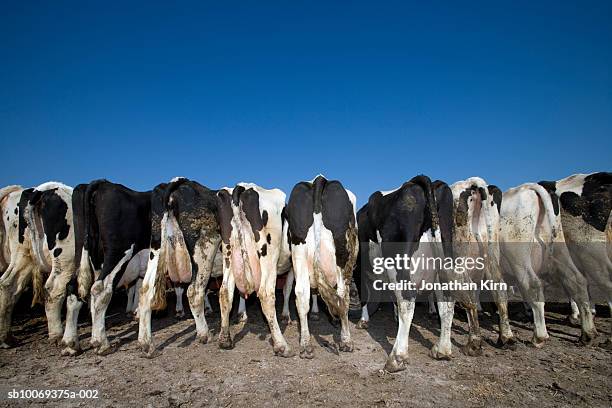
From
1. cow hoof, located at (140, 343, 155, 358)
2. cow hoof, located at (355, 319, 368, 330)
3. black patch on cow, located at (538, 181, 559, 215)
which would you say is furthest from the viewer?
cow hoof, located at (355, 319, 368, 330)

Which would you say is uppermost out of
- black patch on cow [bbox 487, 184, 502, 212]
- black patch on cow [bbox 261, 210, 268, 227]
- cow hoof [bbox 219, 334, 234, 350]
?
black patch on cow [bbox 487, 184, 502, 212]

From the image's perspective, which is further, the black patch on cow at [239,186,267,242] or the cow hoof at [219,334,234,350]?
the black patch on cow at [239,186,267,242]

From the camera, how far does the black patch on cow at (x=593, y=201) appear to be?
6164 mm

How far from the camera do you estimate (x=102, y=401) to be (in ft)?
13.1

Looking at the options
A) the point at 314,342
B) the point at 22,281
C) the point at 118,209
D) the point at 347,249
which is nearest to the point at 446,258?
the point at 347,249

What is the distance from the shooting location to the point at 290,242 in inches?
245

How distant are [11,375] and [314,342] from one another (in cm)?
471

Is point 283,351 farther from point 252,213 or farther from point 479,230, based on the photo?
point 479,230

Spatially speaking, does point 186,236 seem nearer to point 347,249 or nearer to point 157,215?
point 157,215

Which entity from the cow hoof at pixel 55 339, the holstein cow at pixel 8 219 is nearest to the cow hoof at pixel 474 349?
the cow hoof at pixel 55 339

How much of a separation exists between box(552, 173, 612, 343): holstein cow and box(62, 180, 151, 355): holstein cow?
27.8 ft

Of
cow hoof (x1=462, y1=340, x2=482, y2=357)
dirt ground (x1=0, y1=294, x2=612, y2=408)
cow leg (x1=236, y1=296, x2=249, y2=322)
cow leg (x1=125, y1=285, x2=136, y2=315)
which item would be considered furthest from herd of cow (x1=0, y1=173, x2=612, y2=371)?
cow leg (x1=125, y1=285, x2=136, y2=315)

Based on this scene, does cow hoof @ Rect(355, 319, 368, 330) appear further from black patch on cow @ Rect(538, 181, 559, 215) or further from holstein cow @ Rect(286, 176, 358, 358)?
black patch on cow @ Rect(538, 181, 559, 215)

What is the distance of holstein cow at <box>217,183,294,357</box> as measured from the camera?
5.93 m
